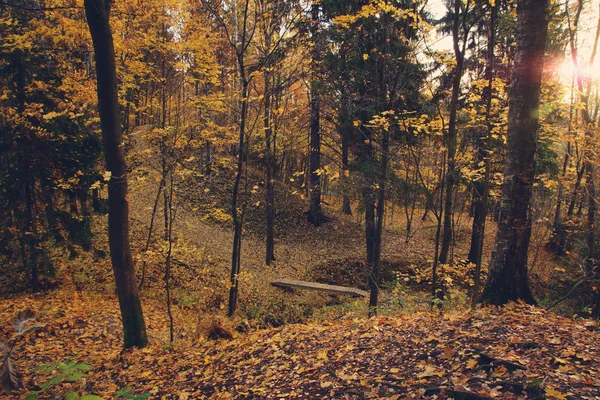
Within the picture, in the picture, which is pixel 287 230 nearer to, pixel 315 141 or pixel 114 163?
pixel 315 141

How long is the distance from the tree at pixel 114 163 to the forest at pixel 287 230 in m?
0.03

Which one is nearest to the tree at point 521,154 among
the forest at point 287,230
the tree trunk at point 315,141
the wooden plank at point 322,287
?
the forest at point 287,230

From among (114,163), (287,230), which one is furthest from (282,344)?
(287,230)

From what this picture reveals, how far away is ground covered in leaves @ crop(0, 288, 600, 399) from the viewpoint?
3.03m

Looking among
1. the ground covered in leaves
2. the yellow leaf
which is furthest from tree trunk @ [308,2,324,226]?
the yellow leaf

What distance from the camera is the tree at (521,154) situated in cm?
452

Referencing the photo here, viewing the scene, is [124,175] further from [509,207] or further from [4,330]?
[509,207]

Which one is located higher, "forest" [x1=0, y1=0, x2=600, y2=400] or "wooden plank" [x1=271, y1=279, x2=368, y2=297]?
"forest" [x1=0, y1=0, x2=600, y2=400]

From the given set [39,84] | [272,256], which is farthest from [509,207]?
[272,256]

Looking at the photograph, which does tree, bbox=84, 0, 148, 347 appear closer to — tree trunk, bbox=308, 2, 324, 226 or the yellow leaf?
the yellow leaf

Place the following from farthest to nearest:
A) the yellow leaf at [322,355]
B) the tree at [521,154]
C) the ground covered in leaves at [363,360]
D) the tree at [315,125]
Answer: the tree at [315,125] → the tree at [521,154] → the yellow leaf at [322,355] → the ground covered in leaves at [363,360]

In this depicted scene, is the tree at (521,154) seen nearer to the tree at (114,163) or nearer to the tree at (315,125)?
the tree at (114,163)

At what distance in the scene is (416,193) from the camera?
12.6 metres

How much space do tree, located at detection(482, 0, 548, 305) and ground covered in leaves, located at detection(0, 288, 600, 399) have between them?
0.43 m
